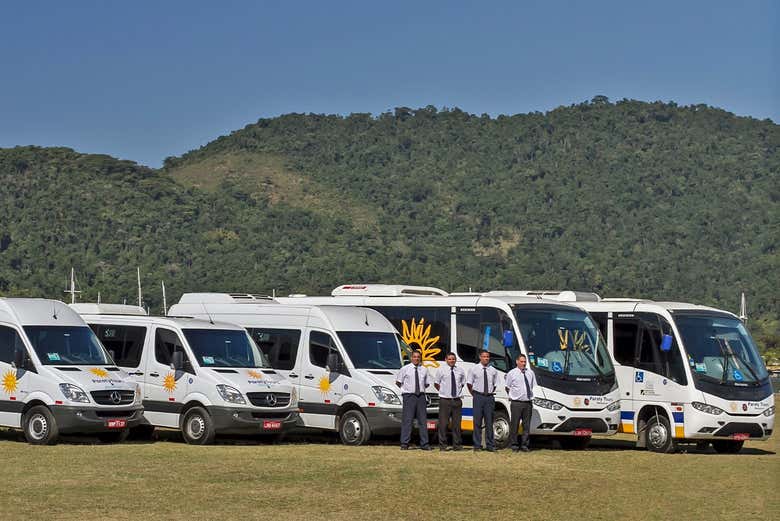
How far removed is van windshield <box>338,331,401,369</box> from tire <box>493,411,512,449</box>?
204 cm

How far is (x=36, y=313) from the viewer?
81.3 feet

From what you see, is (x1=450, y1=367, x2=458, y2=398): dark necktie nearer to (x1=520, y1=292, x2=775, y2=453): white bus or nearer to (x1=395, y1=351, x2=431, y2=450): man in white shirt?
(x1=395, y1=351, x2=431, y2=450): man in white shirt

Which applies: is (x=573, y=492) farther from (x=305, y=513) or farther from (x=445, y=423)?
(x=445, y=423)

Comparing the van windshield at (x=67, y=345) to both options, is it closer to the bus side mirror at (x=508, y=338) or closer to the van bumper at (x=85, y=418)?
the van bumper at (x=85, y=418)

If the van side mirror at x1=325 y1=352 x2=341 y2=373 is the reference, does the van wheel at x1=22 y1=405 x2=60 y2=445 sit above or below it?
below

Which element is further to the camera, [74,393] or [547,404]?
[547,404]

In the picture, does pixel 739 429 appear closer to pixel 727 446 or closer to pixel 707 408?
pixel 707 408

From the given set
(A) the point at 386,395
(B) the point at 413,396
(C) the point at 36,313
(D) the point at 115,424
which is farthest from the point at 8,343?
(B) the point at 413,396

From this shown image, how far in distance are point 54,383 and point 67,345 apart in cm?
117

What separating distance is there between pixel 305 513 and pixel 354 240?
184 meters

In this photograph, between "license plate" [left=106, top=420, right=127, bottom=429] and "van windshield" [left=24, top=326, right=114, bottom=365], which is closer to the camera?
"license plate" [left=106, top=420, right=127, bottom=429]

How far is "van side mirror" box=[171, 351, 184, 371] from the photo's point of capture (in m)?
24.9

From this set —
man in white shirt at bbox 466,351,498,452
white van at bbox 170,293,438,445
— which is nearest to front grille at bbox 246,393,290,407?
white van at bbox 170,293,438,445

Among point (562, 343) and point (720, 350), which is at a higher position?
point (562, 343)
